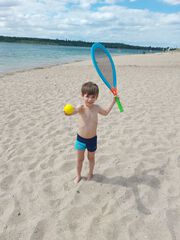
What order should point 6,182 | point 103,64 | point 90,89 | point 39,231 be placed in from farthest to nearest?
point 6,182, point 103,64, point 90,89, point 39,231

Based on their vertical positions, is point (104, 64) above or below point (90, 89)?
above

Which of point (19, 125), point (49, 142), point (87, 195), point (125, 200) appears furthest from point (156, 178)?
point (19, 125)

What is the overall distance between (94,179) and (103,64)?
159 centimetres

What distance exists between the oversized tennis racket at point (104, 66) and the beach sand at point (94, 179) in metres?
1.12

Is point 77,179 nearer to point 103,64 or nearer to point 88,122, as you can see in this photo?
point 88,122

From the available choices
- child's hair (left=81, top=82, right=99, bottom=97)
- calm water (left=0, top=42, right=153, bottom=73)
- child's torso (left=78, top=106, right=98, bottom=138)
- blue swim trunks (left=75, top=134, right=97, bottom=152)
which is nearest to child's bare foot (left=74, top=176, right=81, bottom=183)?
blue swim trunks (left=75, top=134, right=97, bottom=152)

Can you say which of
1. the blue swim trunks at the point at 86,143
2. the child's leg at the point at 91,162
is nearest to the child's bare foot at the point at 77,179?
the child's leg at the point at 91,162

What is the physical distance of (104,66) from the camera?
11.6 feet

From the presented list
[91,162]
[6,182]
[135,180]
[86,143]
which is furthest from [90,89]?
[6,182]

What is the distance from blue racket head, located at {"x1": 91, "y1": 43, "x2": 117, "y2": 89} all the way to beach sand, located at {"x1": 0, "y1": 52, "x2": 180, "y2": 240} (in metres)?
1.33

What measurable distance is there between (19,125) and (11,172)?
2.09 meters

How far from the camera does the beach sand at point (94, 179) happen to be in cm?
281

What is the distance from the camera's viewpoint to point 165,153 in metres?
4.43

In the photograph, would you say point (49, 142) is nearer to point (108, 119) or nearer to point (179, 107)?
point (108, 119)
